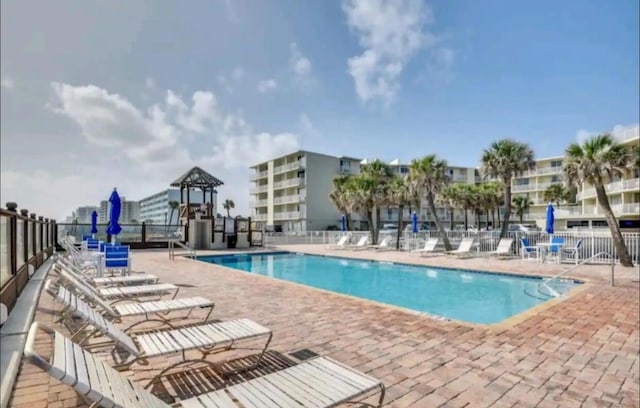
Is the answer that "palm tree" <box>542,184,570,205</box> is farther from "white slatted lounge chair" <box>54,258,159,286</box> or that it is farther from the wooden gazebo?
"white slatted lounge chair" <box>54,258,159,286</box>

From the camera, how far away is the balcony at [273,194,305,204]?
4819cm

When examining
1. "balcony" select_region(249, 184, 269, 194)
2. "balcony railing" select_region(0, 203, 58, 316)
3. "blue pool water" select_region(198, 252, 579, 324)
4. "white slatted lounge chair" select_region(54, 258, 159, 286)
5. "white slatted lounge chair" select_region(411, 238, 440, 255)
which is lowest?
"blue pool water" select_region(198, 252, 579, 324)

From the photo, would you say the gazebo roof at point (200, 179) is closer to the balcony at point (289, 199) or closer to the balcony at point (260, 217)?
the balcony at point (289, 199)

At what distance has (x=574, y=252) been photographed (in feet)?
52.3

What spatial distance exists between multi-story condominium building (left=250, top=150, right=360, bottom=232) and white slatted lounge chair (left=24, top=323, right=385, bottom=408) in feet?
145

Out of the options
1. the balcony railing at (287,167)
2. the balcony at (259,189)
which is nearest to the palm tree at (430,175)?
the balcony railing at (287,167)

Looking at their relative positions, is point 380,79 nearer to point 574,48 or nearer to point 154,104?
point 574,48

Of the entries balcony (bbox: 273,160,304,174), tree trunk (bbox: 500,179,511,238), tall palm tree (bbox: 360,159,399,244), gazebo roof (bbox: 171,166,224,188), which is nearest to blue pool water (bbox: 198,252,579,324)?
tree trunk (bbox: 500,179,511,238)

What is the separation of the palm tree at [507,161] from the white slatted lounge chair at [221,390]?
19989mm

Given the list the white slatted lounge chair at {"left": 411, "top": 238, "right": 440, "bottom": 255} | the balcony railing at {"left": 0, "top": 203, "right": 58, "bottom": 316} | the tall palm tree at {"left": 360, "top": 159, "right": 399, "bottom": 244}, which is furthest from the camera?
the tall palm tree at {"left": 360, "top": 159, "right": 399, "bottom": 244}

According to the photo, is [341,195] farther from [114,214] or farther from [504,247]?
[114,214]

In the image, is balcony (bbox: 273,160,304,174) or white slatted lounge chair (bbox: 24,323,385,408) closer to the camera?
white slatted lounge chair (bbox: 24,323,385,408)

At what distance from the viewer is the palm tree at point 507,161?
20344mm

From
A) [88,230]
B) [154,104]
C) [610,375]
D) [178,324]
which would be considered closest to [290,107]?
[154,104]
